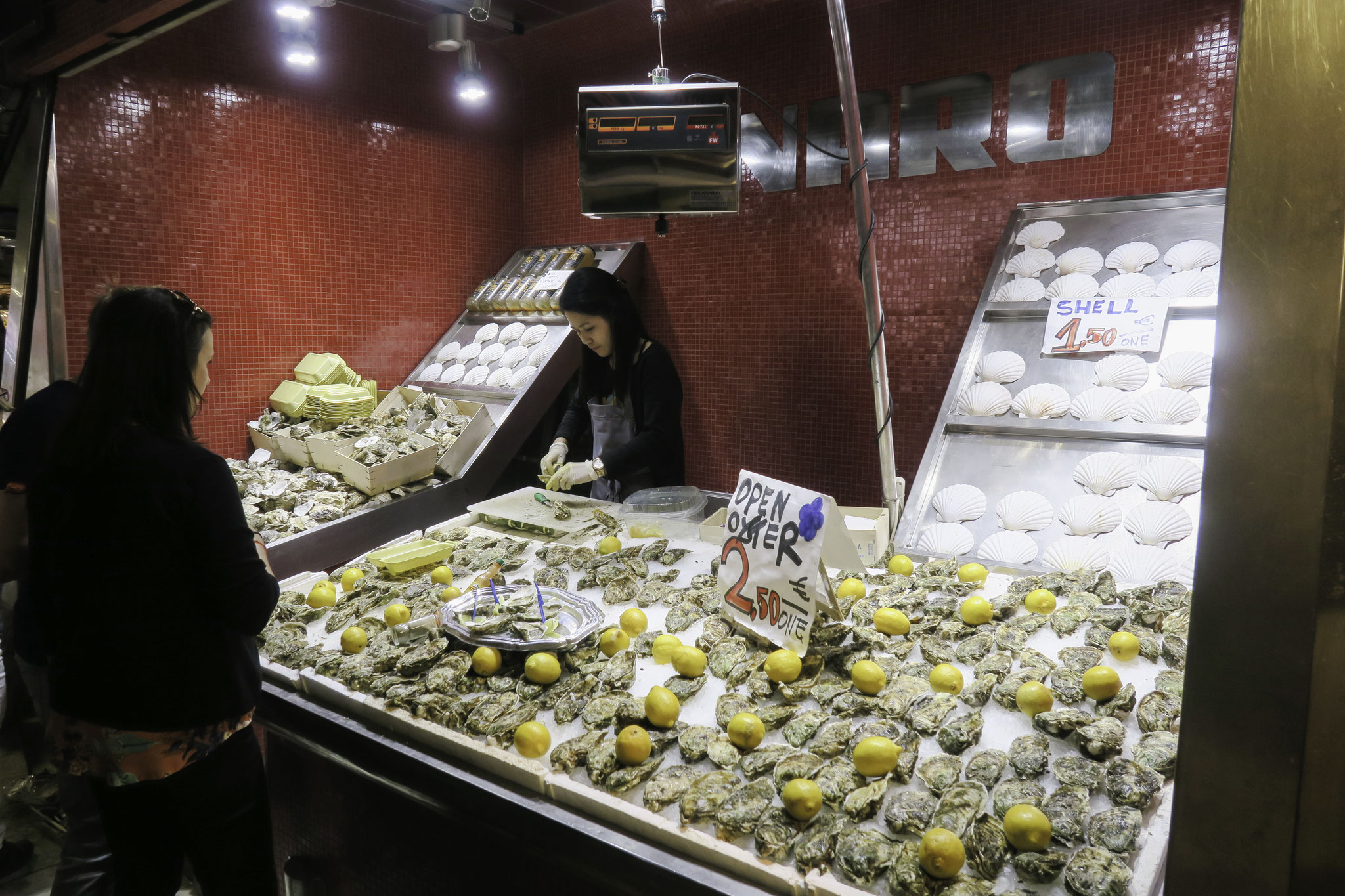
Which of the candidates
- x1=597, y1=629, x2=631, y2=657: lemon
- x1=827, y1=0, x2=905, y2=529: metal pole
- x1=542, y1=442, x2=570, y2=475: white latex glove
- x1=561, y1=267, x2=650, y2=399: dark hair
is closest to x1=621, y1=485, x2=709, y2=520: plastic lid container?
x1=542, y1=442, x2=570, y2=475: white latex glove

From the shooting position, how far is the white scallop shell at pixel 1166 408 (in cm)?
249

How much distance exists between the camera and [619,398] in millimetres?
3637

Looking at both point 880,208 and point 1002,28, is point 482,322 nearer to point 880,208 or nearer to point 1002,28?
point 880,208

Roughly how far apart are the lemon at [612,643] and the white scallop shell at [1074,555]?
1355mm

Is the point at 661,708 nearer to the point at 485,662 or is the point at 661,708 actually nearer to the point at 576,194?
the point at 485,662

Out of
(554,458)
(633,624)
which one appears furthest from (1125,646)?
(554,458)

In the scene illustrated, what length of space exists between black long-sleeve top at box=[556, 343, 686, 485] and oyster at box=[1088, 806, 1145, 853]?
7.99ft

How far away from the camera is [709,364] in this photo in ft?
16.7

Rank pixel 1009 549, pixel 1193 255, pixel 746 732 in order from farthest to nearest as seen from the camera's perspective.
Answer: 1. pixel 1193 255
2. pixel 1009 549
3. pixel 746 732

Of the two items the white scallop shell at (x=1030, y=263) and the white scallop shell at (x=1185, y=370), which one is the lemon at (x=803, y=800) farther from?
the white scallop shell at (x=1030, y=263)

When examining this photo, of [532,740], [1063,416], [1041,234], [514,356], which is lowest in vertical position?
[532,740]

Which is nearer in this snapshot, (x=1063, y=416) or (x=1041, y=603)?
(x=1041, y=603)

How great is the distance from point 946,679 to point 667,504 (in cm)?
146

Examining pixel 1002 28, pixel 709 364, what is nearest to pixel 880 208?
pixel 1002 28
